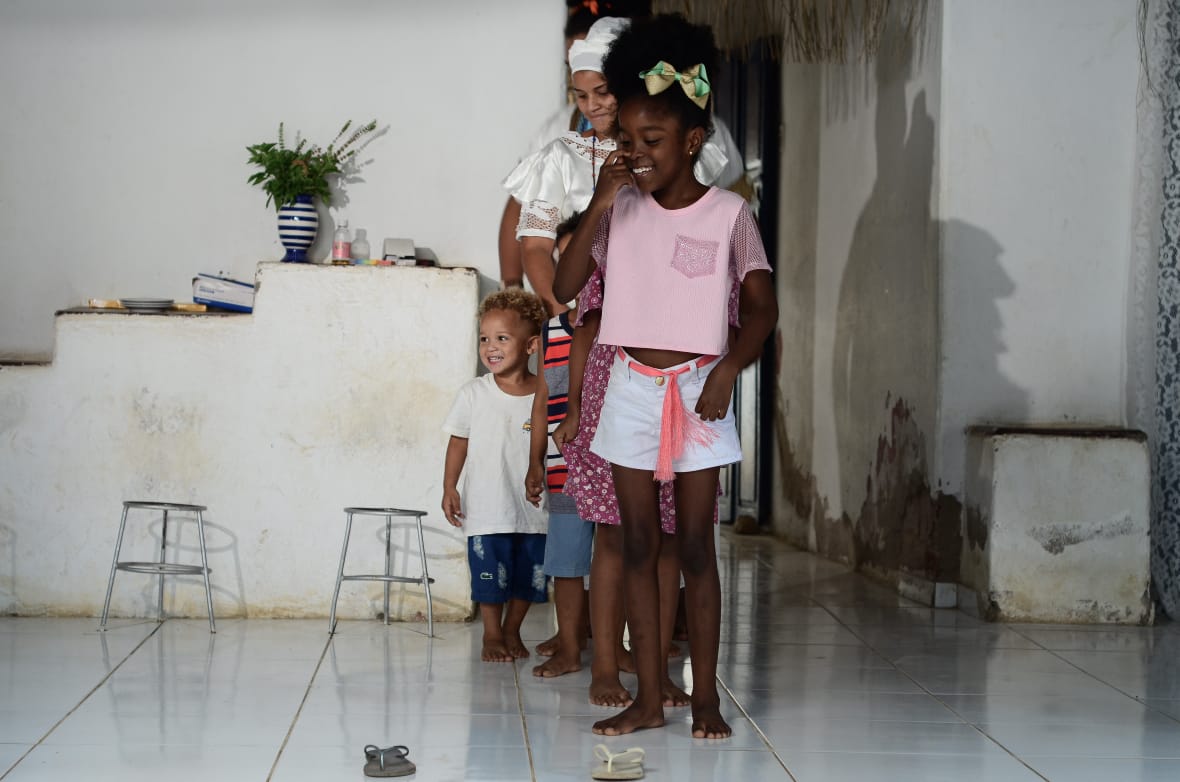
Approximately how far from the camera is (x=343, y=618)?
4.64m

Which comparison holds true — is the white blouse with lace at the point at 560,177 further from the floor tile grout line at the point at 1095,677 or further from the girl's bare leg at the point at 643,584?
the floor tile grout line at the point at 1095,677

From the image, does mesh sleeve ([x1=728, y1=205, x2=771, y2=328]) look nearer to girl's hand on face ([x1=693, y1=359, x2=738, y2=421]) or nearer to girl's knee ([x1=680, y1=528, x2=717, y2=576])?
girl's hand on face ([x1=693, y1=359, x2=738, y2=421])

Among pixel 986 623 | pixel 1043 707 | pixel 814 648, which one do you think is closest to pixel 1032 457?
pixel 986 623

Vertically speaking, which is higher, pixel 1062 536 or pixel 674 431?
pixel 674 431

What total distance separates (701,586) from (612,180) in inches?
36.9

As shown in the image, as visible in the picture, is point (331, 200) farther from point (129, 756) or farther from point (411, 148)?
point (129, 756)

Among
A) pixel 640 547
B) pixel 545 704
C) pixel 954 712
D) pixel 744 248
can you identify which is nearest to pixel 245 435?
pixel 545 704

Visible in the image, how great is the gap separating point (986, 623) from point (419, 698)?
224 cm

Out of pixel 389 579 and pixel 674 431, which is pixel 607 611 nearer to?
pixel 674 431

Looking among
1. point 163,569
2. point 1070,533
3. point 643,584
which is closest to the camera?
point 643,584

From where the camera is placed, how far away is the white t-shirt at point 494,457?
420cm

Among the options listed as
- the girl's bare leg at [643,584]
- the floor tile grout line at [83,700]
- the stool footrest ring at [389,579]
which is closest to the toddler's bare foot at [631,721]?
the girl's bare leg at [643,584]

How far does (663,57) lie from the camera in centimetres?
319

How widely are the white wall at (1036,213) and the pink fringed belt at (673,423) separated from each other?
7.40 ft
